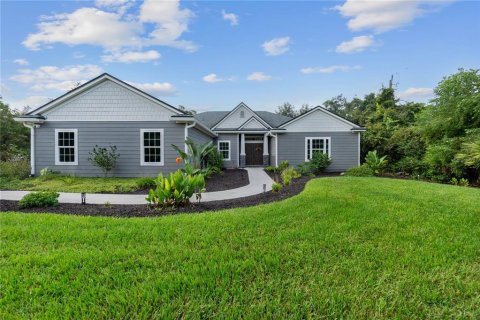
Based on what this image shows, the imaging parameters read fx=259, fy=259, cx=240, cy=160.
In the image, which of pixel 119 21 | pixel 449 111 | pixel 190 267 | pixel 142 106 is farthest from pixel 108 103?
pixel 449 111

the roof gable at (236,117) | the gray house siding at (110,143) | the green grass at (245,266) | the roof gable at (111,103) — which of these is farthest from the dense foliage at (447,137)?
the roof gable at (111,103)

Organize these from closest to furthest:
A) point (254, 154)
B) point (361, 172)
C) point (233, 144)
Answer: point (361, 172) < point (233, 144) < point (254, 154)

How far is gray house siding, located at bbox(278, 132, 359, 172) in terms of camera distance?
1738 centimetres

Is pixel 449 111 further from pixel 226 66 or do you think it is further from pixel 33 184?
pixel 33 184

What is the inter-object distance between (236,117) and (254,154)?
11.2ft

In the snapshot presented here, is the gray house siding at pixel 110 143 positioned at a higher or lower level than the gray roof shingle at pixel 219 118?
lower

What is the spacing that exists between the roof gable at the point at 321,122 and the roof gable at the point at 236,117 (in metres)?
4.18

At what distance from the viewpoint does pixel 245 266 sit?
304 cm

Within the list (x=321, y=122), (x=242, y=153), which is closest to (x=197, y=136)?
(x=242, y=153)

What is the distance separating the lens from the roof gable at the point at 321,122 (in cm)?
1733

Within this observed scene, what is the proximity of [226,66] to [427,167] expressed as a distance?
1284 cm

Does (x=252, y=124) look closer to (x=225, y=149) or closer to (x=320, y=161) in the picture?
Answer: (x=225, y=149)

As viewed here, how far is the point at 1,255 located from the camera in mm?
3375

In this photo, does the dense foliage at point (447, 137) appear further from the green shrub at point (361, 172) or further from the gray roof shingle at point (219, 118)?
the gray roof shingle at point (219, 118)
